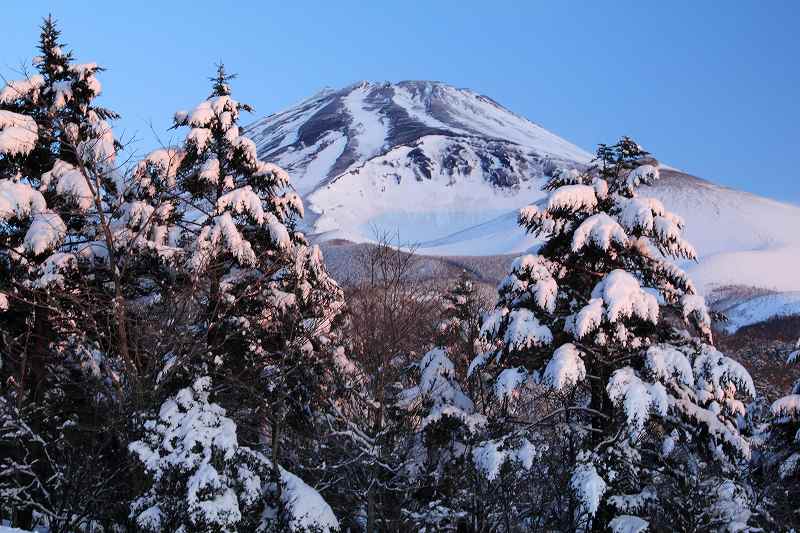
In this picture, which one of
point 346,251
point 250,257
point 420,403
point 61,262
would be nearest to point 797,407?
point 420,403

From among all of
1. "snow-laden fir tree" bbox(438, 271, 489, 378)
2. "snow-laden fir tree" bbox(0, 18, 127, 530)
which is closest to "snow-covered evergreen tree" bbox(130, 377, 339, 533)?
"snow-laden fir tree" bbox(0, 18, 127, 530)

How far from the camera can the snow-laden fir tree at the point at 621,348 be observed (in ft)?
34.7

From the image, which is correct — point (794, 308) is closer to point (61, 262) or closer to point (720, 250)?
point (720, 250)

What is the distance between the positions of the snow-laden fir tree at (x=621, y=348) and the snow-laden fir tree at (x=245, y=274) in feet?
14.0

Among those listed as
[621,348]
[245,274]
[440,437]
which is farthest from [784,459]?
[245,274]

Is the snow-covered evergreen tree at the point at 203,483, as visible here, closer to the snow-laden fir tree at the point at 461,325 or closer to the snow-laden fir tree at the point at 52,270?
the snow-laden fir tree at the point at 52,270

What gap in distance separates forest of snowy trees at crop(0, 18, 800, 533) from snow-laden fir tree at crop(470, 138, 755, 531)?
0.04m

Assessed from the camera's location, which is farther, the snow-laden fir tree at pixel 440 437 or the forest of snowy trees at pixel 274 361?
the snow-laden fir tree at pixel 440 437

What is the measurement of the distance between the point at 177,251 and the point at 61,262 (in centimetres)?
196

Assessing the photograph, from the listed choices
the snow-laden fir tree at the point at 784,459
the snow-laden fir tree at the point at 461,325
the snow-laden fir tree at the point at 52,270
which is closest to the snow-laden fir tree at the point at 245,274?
the snow-laden fir tree at the point at 52,270

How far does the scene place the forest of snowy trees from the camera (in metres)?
10.3

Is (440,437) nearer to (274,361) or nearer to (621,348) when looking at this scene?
(274,361)

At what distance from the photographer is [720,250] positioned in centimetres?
15550

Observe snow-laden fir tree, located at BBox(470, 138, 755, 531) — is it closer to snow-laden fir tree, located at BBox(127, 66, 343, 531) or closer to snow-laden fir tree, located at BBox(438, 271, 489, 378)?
snow-laden fir tree, located at BBox(127, 66, 343, 531)
